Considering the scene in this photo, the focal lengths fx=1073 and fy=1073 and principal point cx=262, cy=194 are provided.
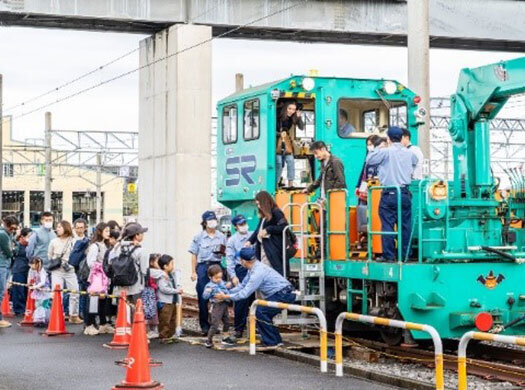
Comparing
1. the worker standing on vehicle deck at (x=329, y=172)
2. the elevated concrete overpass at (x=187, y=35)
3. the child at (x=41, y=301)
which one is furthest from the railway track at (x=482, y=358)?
the elevated concrete overpass at (x=187, y=35)

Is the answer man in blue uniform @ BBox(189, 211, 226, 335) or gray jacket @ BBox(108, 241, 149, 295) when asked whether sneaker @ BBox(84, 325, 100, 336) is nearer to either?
gray jacket @ BBox(108, 241, 149, 295)

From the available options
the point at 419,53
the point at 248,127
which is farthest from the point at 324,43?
the point at 248,127

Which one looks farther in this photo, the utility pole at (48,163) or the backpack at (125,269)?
the utility pole at (48,163)

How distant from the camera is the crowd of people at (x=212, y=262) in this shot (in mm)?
13656

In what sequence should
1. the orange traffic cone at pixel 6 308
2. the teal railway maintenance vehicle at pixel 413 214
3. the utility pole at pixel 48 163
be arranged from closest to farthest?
the teal railway maintenance vehicle at pixel 413 214 → the orange traffic cone at pixel 6 308 → the utility pole at pixel 48 163

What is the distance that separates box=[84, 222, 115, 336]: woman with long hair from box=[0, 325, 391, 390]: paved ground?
1263 mm

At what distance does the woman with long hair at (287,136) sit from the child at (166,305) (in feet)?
7.80

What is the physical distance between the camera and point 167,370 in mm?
12195

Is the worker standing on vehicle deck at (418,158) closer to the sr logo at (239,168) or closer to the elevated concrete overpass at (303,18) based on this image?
the sr logo at (239,168)

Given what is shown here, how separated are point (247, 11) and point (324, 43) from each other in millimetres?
2869

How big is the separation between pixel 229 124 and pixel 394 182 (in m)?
4.82

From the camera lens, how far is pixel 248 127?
55.9 feet

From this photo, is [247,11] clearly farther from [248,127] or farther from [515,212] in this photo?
[515,212]

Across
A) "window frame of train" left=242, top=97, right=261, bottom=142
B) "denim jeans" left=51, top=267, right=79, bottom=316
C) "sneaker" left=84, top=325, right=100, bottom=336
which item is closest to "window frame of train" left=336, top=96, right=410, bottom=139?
"window frame of train" left=242, top=97, right=261, bottom=142
